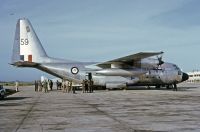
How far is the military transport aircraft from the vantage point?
41.1 meters

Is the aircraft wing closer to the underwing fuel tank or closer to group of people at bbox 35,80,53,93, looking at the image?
the underwing fuel tank

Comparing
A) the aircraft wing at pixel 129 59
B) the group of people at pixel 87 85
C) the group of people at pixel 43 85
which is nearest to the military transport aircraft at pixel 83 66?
the aircraft wing at pixel 129 59

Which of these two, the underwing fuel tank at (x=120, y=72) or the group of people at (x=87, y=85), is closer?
the group of people at (x=87, y=85)

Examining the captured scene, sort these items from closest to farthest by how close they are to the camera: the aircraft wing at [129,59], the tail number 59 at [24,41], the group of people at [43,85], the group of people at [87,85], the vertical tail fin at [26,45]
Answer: the group of people at [87,85] < the aircraft wing at [129,59] < the group of people at [43,85] < the vertical tail fin at [26,45] < the tail number 59 at [24,41]

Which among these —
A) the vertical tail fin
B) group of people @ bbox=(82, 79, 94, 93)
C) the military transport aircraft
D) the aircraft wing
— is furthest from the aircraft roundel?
the vertical tail fin

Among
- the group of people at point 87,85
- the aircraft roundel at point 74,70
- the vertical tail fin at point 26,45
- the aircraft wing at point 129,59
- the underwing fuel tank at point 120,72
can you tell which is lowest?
the group of people at point 87,85

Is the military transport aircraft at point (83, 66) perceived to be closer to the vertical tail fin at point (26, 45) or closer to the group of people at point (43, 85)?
the vertical tail fin at point (26, 45)

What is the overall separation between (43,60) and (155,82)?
1395 centimetres

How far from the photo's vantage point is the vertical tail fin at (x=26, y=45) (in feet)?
136

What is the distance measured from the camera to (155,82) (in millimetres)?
43531

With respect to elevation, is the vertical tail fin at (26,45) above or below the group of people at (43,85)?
above

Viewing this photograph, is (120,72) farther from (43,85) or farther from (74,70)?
(43,85)

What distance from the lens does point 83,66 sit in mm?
41750

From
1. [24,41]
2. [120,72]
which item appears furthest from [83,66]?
[24,41]
